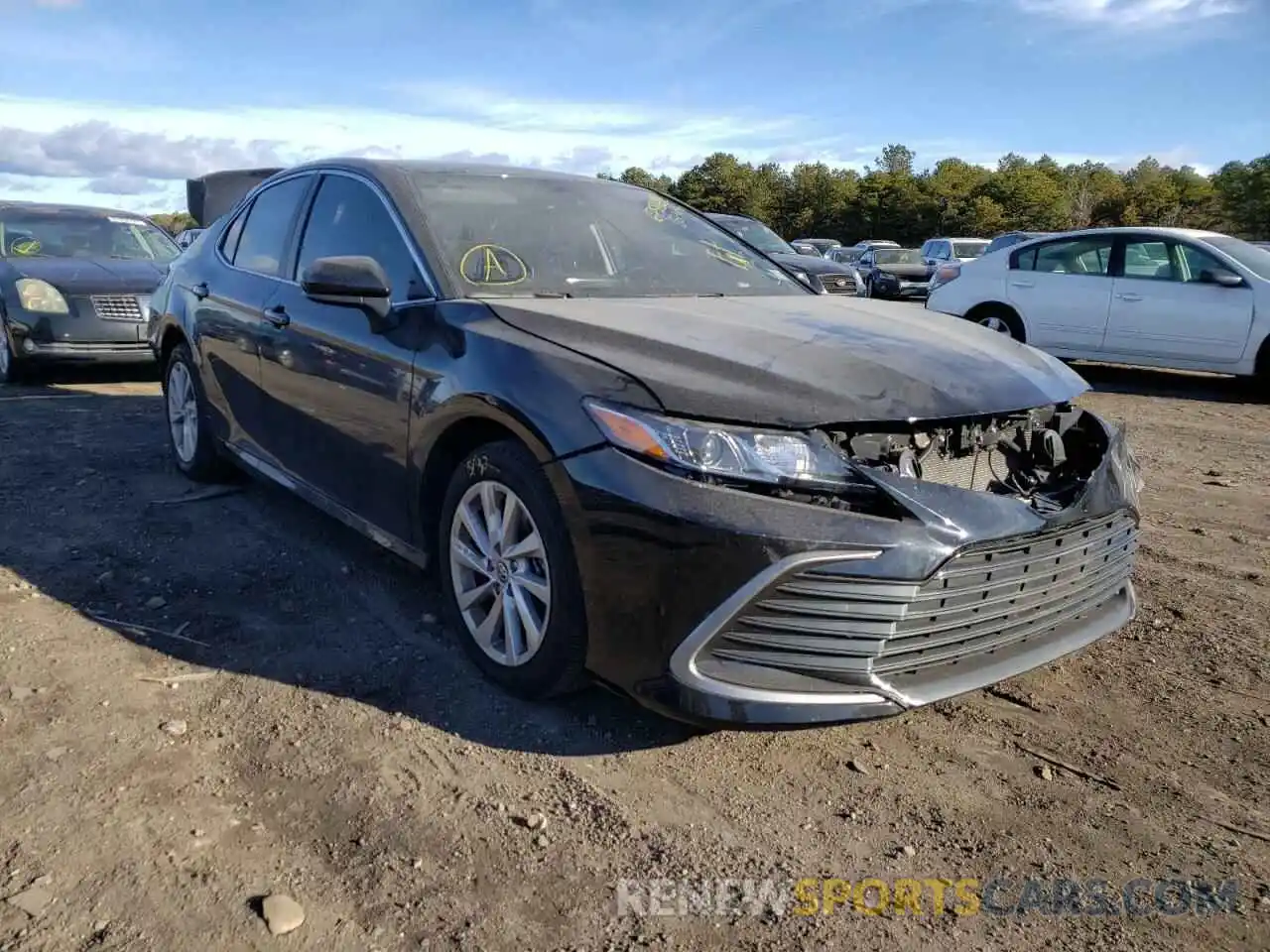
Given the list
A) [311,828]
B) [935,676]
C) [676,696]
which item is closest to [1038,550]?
[935,676]

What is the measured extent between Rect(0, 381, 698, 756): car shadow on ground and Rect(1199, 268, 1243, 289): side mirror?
8.07 m

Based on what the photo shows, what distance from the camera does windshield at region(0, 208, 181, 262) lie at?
9.38 meters

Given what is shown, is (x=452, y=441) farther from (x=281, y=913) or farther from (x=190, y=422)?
(x=190, y=422)

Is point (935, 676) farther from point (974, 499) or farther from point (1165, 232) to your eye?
point (1165, 232)

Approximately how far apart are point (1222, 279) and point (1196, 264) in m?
0.28

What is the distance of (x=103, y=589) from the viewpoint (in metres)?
3.97

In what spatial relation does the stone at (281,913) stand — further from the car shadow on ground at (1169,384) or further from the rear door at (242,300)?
the car shadow on ground at (1169,384)

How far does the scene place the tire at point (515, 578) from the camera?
9.02 ft

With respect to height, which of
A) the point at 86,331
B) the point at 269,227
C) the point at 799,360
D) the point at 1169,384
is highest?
the point at 269,227

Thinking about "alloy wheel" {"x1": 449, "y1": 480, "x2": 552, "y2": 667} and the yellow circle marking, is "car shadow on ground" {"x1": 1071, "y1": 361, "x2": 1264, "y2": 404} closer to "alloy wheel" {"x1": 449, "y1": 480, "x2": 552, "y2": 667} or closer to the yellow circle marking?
the yellow circle marking

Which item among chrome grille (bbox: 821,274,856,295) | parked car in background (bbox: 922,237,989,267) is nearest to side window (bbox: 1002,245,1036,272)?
chrome grille (bbox: 821,274,856,295)

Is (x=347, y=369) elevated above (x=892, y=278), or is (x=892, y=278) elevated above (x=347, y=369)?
(x=347, y=369)

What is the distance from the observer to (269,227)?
466cm

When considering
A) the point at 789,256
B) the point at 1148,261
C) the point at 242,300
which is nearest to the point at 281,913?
the point at 242,300
